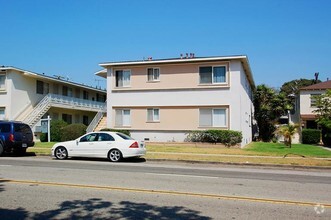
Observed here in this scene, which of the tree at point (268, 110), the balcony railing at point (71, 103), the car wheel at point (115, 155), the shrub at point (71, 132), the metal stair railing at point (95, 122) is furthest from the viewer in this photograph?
the tree at point (268, 110)

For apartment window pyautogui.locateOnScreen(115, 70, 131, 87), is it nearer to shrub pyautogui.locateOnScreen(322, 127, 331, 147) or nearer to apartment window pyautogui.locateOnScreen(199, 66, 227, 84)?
apartment window pyautogui.locateOnScreen(199, 66, 227, 84)

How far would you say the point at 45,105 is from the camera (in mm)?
37500

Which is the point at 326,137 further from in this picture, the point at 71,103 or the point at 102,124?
the point at 71,103

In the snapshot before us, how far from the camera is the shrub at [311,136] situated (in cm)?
3575

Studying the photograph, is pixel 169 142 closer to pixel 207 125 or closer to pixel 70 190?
pixel 207 125

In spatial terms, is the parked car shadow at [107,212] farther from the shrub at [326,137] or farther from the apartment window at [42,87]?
the apartment window at [42,87]

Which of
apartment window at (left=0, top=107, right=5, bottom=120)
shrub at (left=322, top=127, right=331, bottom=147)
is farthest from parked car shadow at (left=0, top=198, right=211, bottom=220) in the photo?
apartment window at (left=0, top=107, right=5, bottom=120)

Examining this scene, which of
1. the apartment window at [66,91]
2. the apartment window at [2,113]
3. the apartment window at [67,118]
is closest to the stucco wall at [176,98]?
the apartment window at [2,113]

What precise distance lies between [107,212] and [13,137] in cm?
1497

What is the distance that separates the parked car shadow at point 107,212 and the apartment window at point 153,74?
2210 centimetres

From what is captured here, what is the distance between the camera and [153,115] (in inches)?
1163

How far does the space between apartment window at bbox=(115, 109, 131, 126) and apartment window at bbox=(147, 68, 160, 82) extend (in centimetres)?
319

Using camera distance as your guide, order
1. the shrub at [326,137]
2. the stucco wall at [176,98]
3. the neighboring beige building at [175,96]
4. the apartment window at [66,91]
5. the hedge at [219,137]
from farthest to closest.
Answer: the apartment window at [66,91]
the shrub at [326,137]
the neighboring beige building at [175,96]
the stucco wall at [176,98]
the hedge at [219,137]

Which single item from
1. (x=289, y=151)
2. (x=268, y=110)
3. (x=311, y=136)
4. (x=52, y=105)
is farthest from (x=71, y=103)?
(x=289, y=151)
